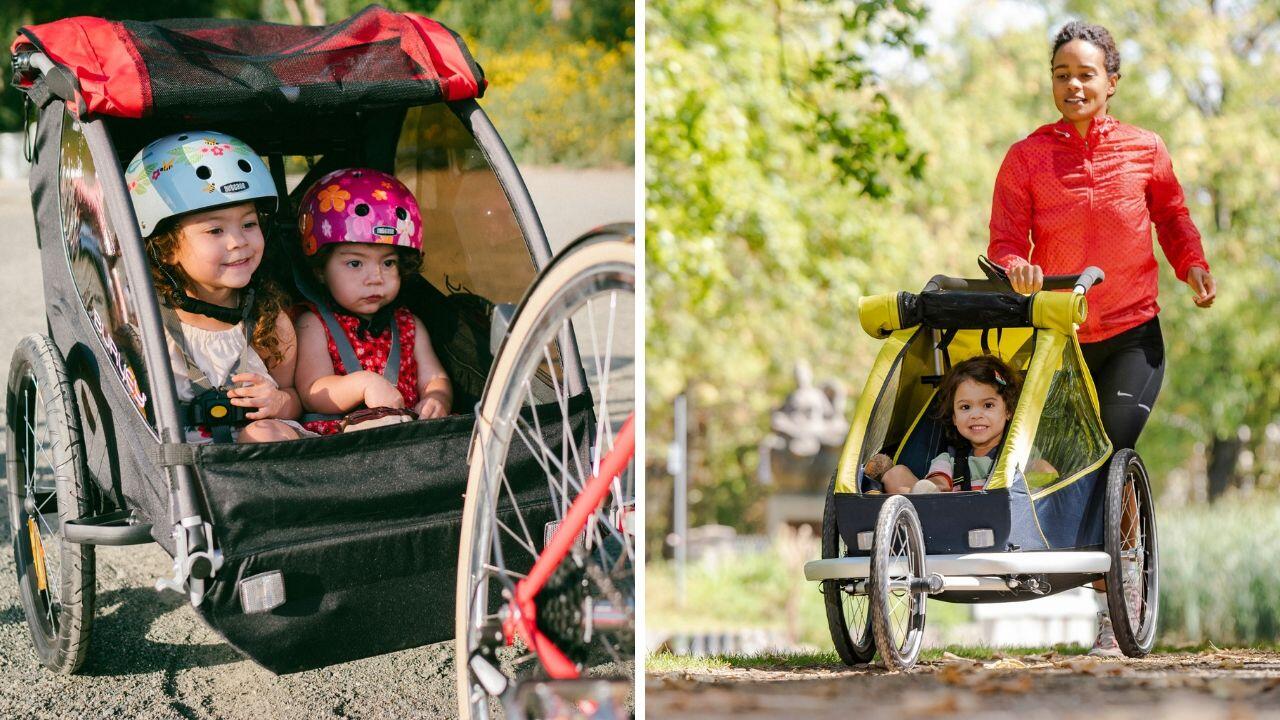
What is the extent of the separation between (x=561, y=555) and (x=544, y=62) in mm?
13894

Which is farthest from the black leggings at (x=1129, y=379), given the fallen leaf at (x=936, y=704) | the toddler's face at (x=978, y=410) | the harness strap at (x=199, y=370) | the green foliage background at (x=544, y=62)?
the green foliage background at (x=544, y=62)

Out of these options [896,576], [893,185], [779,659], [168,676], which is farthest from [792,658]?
[893,185]

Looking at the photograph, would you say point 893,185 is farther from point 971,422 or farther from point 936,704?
point 936,704

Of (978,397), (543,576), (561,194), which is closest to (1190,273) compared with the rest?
(978,397)

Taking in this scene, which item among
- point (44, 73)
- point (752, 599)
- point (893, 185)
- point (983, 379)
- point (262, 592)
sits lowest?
point (752, 599)

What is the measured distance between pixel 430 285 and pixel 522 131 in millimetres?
10899

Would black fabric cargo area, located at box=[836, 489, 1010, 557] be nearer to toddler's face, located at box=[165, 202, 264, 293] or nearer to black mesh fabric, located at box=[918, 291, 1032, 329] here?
black mesh fabric, located at box=[918, 291, 1032, 329]

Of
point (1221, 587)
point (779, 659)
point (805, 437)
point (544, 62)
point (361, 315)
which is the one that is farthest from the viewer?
point (805, 437)

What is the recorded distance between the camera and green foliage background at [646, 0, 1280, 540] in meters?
9.52

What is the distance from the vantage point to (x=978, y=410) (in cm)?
359

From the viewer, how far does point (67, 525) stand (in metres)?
3.55

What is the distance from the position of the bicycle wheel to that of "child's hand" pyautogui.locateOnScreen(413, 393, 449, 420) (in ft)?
1.74

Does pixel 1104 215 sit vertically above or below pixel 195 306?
above

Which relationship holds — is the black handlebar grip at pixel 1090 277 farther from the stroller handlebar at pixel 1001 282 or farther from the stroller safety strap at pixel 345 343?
the stroller safety strap at pixel 345 343
